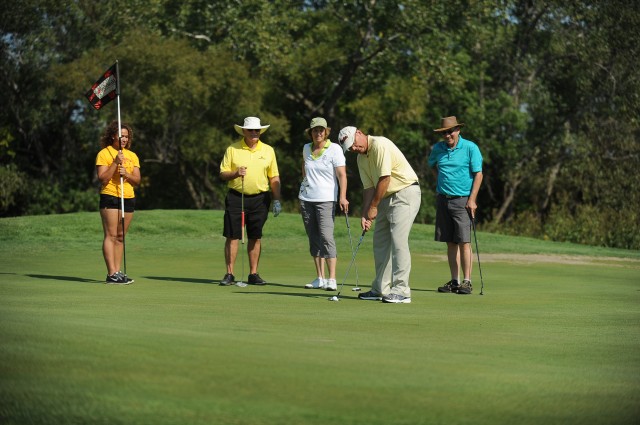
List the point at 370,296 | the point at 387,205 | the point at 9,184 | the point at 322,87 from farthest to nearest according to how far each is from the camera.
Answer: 1. the point at 322,87
2. the point at 9,184
3. the point at 370,296
4. the point at 387,205

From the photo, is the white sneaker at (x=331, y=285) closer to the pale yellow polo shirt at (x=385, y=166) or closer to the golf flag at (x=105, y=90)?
the pale yellow polo shirt at (x=385, y=166)

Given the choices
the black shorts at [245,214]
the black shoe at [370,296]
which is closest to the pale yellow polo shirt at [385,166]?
the black shoe at [370,296]

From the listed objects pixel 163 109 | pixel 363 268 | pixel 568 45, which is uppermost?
pixel 568 45

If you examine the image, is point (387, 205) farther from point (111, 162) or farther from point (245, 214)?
point (111, 162)

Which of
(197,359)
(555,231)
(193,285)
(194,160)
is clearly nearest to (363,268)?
(193,285)

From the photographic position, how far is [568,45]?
4616cm

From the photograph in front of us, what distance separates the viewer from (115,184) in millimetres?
13344

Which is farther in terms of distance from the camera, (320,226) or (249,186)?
(249,186)

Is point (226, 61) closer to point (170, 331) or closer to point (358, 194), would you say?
point (358, 194)

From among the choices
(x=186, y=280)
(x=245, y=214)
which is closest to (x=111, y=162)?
(x=245, y=214)

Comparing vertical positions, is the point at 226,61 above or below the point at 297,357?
above

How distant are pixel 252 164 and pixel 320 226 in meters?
1.09

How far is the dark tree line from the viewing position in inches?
1553

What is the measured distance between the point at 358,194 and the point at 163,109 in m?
10.6
